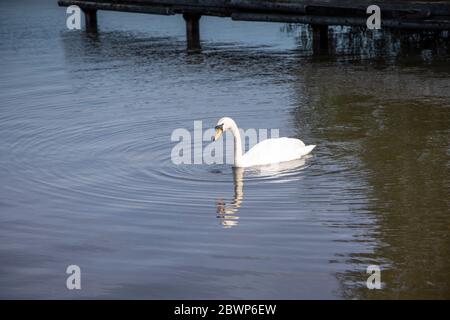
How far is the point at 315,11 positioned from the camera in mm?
25234

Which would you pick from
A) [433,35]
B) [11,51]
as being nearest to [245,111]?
[433,35]

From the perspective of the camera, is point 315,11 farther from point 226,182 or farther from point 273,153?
point 226,182

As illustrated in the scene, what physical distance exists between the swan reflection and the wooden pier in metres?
9.80

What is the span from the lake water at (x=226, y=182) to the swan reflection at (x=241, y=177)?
0.12 feet

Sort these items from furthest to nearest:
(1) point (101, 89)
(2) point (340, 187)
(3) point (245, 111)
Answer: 1. (1) point (101, 89)
2. (3) point (245, 111)
3. (2) point (340, 187)

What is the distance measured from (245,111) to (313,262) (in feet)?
25.8

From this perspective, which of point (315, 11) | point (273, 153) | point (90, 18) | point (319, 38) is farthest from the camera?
point (90, 18)

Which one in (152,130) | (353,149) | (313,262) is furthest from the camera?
(152,130)

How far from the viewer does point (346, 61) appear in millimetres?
23781

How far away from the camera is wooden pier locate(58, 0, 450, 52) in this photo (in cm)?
2327

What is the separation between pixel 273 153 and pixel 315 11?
1154 cm

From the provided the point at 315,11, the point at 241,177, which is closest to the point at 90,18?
the point at 315,11

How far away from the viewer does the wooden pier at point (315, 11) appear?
23266 mm

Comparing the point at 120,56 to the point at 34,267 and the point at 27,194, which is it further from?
the point at 34,267
